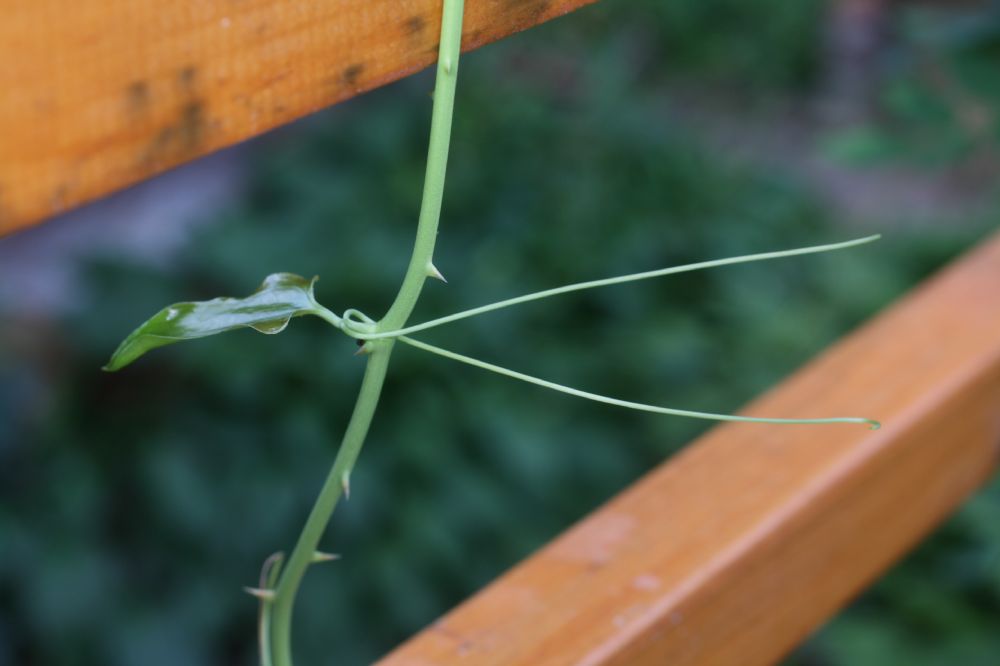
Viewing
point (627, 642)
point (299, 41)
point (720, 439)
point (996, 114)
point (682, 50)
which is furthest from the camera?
point (682, 50)

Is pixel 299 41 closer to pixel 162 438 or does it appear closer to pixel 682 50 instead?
pixel 162 438

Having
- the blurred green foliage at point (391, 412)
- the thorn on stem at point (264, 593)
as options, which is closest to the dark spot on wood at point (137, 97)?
the thorn on stem at point (264, 593)

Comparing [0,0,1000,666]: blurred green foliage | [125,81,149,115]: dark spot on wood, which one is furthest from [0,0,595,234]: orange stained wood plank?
[0,0,1000,666]: blurred green foliage

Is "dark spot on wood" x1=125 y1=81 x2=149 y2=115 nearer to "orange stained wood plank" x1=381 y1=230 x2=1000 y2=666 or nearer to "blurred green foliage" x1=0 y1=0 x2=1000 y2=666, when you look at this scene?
"orange stained wood plank" x1=381 y1=230 x2=1000 y2=666

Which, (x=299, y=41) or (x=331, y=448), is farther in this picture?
(x=331, y=448)

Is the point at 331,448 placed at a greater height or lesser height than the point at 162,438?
lesser

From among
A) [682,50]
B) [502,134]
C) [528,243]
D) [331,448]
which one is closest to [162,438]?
[331,448]

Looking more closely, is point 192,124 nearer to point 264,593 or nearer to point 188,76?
point 188,76

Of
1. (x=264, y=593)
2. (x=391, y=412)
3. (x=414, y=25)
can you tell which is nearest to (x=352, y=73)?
(x=414, y=25)
